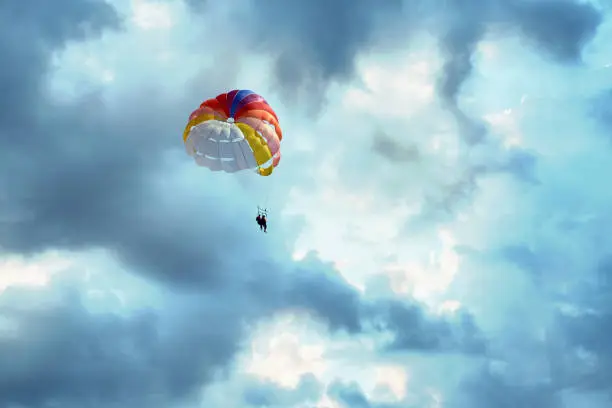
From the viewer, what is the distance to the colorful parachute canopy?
130 m

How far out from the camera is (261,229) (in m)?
135

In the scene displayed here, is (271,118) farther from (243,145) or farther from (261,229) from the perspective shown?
(261,229)

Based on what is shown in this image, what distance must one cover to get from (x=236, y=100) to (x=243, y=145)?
605 centimetres

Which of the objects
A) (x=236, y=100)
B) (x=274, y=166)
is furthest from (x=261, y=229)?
(x=236, y=100)

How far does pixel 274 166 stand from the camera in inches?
5344

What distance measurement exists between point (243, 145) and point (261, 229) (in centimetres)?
1126

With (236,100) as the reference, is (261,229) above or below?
below

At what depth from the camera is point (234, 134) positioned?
428 ft

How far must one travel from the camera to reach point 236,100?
132875 millimetres

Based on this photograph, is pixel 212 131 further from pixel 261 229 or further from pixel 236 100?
pixel 261 229

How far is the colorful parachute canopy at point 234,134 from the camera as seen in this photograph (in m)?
130

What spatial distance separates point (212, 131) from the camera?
131m

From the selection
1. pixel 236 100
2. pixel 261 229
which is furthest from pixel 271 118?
pixel 261 229

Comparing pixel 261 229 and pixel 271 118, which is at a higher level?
pixel 271 118
